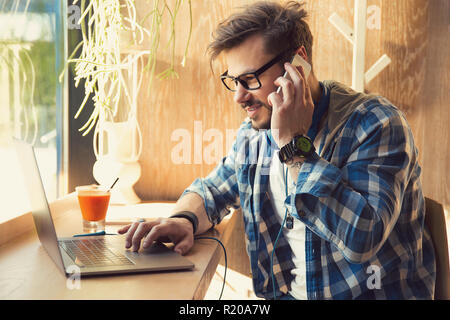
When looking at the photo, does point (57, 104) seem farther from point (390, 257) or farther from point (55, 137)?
point (390, 257)

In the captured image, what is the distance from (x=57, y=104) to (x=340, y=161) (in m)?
1.12

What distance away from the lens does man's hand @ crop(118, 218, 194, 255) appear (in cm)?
98

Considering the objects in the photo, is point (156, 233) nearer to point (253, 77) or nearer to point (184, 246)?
point (184, 246)

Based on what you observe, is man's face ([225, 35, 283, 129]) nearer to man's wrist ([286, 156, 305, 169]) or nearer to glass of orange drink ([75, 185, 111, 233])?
man's wrist ([286, 156, 305, 169])

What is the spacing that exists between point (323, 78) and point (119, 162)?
90cm

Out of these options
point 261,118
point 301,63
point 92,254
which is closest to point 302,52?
point 301,63

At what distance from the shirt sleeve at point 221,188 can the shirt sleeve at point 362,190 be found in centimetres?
39

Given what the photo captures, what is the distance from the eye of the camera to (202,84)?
188cm

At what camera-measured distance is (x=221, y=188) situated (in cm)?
146

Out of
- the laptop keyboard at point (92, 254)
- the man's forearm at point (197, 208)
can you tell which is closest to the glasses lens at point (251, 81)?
the man's forearm at point (197, 208)

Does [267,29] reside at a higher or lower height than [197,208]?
higher

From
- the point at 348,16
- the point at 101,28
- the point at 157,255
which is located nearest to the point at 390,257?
the point at 157,255

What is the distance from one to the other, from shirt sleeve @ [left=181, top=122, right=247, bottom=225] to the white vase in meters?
0.40

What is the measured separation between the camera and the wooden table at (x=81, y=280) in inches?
29.1
